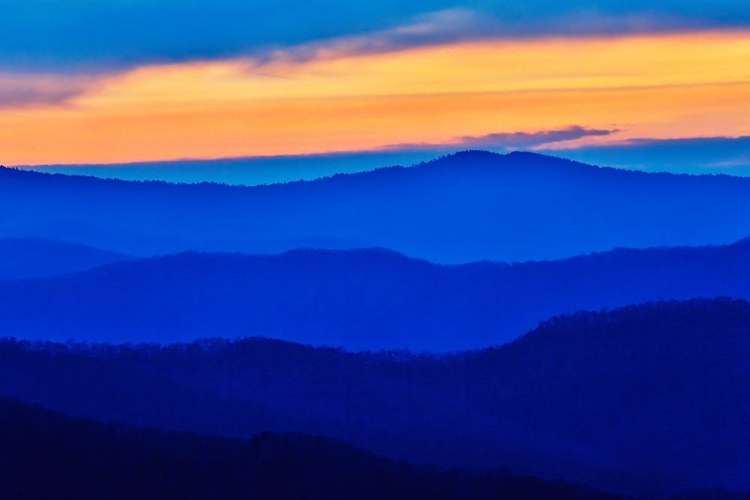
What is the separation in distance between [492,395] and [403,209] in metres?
47.4

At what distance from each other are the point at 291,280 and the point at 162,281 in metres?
6.38

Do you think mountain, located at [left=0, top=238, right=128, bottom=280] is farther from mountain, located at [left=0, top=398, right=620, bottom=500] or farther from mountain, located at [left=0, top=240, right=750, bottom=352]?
mountain, located at [left=0, top=398, right=620, bottom=500]

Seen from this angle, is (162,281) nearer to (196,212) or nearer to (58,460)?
(196,212)

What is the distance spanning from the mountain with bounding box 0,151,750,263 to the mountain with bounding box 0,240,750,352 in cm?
995

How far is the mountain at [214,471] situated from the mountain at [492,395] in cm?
101

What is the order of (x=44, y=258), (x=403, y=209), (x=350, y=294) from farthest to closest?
(x=403, y=209) → (x=44, y=258) → (x=350, y=294)

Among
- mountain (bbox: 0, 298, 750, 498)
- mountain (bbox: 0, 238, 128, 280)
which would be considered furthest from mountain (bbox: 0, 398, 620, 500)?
mountain (bbox: 0, 238, 128, 280)

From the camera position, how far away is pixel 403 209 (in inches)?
2849

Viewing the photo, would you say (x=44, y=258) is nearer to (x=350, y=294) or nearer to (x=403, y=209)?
(x=350, y=294)

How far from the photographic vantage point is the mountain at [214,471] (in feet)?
56.7

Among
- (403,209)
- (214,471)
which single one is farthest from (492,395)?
(403,209)

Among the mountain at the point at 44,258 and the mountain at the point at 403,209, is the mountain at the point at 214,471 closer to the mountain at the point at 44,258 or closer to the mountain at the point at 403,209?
the mountain at the point at 44,258

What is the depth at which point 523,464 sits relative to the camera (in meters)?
19.7

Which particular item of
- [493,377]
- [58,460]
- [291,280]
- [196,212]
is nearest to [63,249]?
[196,212]
